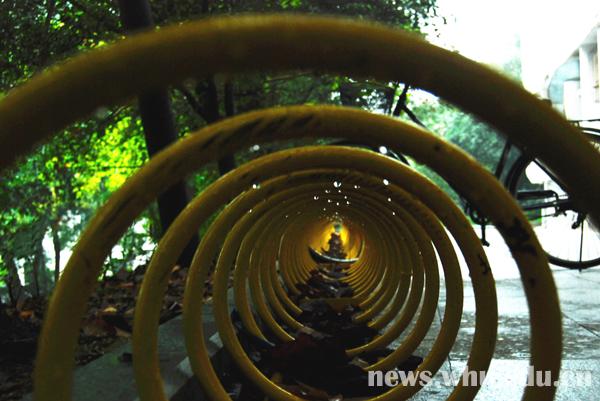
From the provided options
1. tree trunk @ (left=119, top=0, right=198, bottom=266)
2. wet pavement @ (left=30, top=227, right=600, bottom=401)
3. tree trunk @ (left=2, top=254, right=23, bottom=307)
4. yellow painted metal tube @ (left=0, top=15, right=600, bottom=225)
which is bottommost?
wet pavement @ (left=30, top=227, right=600, bottom=401)

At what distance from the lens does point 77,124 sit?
5598 millimetres

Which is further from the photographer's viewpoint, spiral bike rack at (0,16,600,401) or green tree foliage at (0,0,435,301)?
green tree foliage at (0,0,435,301)

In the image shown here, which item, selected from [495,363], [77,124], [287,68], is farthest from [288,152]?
[77,124]

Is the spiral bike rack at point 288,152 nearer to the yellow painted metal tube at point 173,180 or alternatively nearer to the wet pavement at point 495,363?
the yellow painted metal tube at point 173,180

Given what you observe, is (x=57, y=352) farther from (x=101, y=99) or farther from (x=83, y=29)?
(x=83, y=29)

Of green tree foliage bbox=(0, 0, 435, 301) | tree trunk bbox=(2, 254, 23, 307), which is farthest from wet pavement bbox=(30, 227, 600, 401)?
tree trunk bbox=(2, 254, 23, 307)

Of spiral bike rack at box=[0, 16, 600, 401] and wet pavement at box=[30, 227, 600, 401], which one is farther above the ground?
spiral bike rack at box=[0, 16, 600, 401]

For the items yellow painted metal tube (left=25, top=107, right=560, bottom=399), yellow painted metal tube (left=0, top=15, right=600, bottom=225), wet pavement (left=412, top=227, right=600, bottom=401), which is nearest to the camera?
yellow painted metal tube (left=0, top=15, right=600, bottom=225)

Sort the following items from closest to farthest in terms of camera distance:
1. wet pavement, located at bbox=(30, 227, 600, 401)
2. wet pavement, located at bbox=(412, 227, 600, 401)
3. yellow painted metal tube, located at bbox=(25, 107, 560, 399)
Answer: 1. yellow painted metal tube, located at bbox=(25, 107, 560, 399)
2. wet pavement, located at bbox=(30, 227, 600, 401)
3. wet pavement, located at bbox=(412, 227, 600, 401)

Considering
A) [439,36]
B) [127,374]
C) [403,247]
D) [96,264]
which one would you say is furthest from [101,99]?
[439,36]

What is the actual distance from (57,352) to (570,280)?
242 inches

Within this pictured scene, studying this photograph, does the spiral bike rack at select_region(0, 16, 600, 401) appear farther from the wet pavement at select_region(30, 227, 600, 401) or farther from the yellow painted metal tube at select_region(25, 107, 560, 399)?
the wet pavement at select_region(30, 227, 600, 401)

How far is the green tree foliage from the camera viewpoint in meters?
5.77

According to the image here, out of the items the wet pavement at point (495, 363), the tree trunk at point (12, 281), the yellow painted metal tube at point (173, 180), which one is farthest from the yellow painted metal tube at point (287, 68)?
the tree trunk at point (12, 281)
